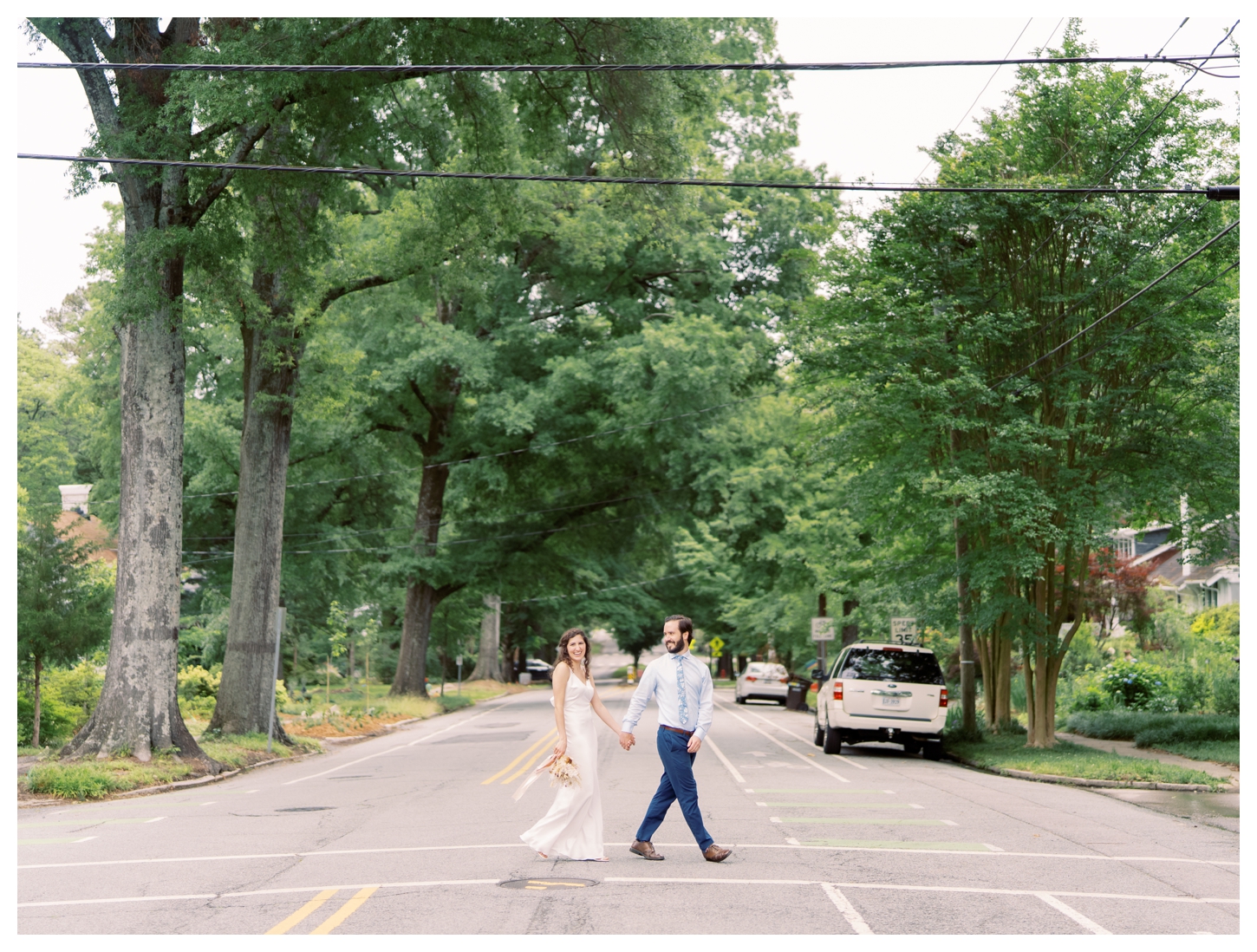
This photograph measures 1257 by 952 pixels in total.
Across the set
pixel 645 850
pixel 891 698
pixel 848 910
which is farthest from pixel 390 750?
pixel 848 910

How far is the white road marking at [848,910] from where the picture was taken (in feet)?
22.2

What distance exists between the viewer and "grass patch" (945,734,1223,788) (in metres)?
16.8

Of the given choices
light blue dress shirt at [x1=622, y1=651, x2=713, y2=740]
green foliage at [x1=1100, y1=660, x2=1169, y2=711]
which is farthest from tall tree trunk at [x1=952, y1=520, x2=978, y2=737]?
light blue dress shirt at [x1=622, y1=651, x2=713, y2=740]

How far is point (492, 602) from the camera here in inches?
2665

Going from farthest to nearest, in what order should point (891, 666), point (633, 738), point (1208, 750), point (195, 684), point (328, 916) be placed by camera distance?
point (195, 684) < point (891, 666) < point (1208, 750) < point (633, 738) < point (328, 916)

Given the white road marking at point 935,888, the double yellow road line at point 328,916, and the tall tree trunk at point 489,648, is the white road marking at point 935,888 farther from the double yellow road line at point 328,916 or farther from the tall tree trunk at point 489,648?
the tall tree trunk at point 489,648

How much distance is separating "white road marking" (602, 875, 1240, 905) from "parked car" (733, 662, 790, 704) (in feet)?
117

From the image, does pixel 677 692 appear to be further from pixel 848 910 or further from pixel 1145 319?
pixel 1145 319

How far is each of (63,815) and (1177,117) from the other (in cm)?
1894

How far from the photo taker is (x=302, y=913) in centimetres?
729

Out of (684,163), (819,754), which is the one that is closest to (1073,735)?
(819,754)

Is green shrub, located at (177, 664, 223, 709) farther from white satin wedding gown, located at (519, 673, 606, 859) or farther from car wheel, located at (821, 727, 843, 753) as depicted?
white satin wedding gown, located at (519, 673, 606, 859)

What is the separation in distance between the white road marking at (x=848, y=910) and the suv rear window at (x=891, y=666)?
13.3m

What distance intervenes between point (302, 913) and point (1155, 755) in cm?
1781
